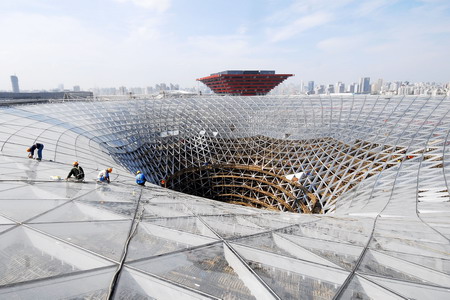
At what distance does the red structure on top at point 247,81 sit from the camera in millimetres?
122812

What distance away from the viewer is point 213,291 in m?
4.80

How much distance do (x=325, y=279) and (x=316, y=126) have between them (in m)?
36.4

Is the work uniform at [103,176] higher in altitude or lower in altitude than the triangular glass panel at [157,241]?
lower

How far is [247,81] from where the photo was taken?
125 m

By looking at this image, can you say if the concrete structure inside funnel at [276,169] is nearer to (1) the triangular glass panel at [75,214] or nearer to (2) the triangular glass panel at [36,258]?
(1) the triangular glass panel at [75,214]

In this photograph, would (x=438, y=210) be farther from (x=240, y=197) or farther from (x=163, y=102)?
(x=163, y=102)

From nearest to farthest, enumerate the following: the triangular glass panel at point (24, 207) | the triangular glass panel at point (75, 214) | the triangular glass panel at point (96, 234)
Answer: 1. the triangular glass panel at point (96, 234)
2. the triangular glass panel at point (24, 207)
3. the triangular glass panel at point (75, 214)

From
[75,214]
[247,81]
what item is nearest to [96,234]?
[75,214]

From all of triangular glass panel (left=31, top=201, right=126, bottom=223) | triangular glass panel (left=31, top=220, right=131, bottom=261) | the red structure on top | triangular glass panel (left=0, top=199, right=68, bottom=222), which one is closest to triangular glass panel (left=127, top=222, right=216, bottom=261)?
triangular glass panel (left=31, top=220, right=131, bottom=261)

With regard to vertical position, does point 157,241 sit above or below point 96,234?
below

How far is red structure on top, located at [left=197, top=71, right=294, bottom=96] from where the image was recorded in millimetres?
122812

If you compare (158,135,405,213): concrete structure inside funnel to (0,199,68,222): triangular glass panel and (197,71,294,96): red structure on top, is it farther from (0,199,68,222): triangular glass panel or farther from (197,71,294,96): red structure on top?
(197,71,294,96): red structure on top

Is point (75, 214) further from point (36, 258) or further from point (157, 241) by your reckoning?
point (157, 241)

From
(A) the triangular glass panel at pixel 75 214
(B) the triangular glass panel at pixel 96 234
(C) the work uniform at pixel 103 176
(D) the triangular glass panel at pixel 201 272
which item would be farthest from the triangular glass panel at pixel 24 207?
(C) the work uniform at pixel 103 176
